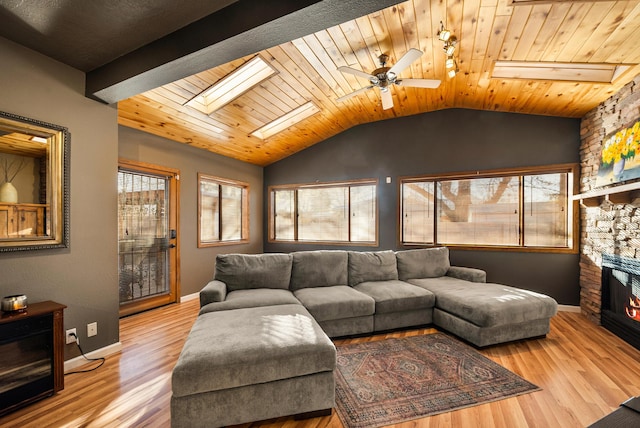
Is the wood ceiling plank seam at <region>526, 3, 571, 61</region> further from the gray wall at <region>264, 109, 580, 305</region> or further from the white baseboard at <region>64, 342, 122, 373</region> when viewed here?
the white baseboard at <region>64, 342, 122, 373</region>

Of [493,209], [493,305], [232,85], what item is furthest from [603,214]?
[232,85]

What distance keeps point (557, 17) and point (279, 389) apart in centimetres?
343

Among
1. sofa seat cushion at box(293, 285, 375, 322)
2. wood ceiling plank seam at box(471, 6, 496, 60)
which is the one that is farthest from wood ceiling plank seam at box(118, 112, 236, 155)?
wood ceiling plank seam at box(471, 6, 496, 60)

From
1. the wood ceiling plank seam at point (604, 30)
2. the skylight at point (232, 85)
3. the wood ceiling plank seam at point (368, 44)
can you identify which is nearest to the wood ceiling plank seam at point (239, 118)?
the skylight at point (232, 85)

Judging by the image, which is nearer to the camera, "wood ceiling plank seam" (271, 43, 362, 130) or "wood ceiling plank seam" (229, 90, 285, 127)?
"wood ceiling plank seam" (271, 43, 362, 130)

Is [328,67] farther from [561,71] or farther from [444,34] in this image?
[561,71]

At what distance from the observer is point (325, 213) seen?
567 cm

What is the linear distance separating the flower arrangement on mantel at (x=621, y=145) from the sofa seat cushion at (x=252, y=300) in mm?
3651

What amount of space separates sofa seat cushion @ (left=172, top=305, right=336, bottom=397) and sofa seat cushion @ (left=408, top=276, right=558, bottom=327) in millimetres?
1673

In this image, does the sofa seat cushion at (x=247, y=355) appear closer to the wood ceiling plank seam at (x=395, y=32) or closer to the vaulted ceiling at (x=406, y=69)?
the vaulted ceiling at (x=406, y=69)

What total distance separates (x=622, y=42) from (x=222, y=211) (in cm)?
538

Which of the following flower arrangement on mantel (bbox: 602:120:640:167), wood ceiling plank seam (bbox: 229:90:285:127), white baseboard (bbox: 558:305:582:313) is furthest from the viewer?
white baseboard (bbox: 558:305:582:313)

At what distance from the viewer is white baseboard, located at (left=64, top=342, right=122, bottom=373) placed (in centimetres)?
235

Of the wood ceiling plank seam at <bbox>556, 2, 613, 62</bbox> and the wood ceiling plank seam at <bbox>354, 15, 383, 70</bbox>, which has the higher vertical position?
the wood ceiling plank seam at <bbox>354, 15, 383, 70</bbox>
